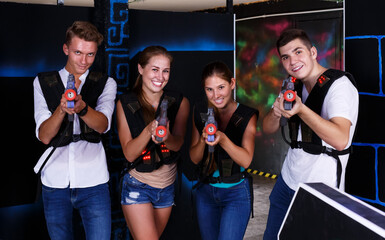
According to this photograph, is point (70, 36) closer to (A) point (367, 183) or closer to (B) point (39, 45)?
(B) point (39, 45)

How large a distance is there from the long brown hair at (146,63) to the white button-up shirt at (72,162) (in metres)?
0.23

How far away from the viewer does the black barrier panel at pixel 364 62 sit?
2.96 m

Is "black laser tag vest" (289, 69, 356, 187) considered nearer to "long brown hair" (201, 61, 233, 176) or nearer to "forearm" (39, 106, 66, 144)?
"long brown hair" (201, 61, 233, 176)

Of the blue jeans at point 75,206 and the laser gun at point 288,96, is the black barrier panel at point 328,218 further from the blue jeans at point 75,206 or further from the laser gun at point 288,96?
the blue jeans at point 75,206

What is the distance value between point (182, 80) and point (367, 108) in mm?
1760

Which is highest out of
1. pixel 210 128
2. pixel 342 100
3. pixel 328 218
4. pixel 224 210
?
pixel 342 100

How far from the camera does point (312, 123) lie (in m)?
2.30

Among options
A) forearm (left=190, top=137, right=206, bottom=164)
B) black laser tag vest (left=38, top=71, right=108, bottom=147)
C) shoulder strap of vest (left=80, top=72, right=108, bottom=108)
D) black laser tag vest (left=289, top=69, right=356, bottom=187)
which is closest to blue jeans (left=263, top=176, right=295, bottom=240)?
black laser tag vest (left=289, top=69, right=356, bottom=187)

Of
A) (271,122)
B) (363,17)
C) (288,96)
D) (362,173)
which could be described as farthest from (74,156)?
(363,17)

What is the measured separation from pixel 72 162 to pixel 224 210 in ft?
3.19

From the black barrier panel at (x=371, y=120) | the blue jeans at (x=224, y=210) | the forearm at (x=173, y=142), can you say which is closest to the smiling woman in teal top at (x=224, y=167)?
the blue jeans at (x=224, y=210)

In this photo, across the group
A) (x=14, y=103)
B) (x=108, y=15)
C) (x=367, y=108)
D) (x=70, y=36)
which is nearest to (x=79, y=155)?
(x=70, y=36)

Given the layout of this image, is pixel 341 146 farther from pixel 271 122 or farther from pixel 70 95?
pixel 70 95

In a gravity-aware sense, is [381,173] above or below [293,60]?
below
